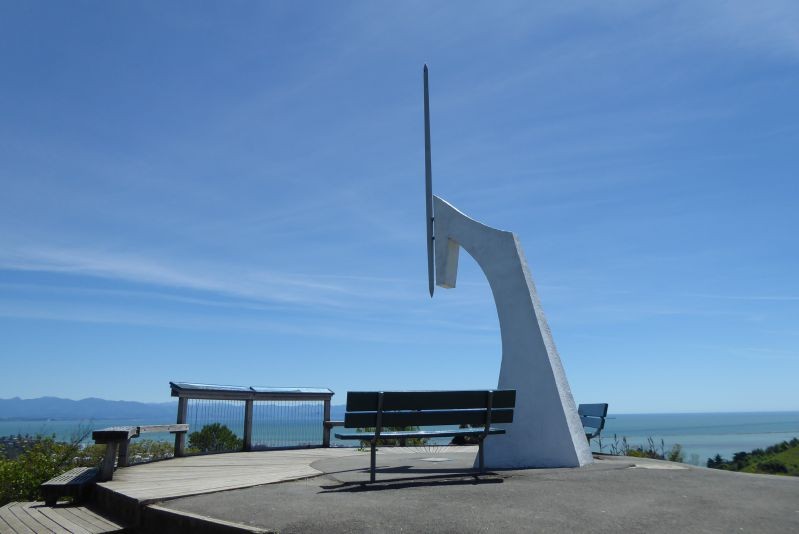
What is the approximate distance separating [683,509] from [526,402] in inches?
130

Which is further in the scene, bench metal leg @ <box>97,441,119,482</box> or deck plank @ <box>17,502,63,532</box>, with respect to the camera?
bench metal leg @ <box>97,441,119,482</box>

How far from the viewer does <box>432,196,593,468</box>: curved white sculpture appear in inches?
302

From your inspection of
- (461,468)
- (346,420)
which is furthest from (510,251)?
(346,420)

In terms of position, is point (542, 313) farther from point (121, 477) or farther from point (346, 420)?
point (121, 477)

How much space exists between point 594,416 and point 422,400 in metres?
4.85

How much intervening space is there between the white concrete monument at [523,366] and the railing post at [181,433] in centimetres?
483

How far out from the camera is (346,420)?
20.9ft

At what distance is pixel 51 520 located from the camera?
5.81m

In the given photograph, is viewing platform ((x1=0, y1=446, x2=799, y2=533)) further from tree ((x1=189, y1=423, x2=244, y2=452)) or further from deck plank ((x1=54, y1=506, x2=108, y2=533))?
tree ((x1=189, y1=423, x2=244, y2=452))

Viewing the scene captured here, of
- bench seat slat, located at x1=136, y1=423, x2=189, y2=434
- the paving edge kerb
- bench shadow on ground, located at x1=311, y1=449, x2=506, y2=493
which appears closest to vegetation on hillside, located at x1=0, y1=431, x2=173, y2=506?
bench seat slat, located at x1=136, y1=423, x2=189, y2=434

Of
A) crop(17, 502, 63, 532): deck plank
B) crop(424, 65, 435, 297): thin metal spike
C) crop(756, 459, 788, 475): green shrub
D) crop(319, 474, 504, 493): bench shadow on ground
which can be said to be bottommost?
crop(756, 459, 788, 475): green shrub

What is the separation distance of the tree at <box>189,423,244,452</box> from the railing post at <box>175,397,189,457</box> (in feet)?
1.70

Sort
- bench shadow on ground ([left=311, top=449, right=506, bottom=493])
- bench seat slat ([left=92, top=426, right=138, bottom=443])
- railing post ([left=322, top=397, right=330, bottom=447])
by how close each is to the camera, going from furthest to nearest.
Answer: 1. railing post ([left=322, top=397, right=330, bottom=447])
2. bench seat slat ([left=92, top=426, right=138, bottom=443])
3. bench shadow on ground ([left=311, top=449, right=506, bottom=493])

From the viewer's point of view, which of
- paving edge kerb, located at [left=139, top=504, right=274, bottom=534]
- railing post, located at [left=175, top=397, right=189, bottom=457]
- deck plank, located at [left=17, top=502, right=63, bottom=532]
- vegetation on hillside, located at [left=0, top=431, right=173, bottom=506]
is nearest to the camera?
paving edge kerb, located at [left=139, top=504, right=274, bottom=534]
